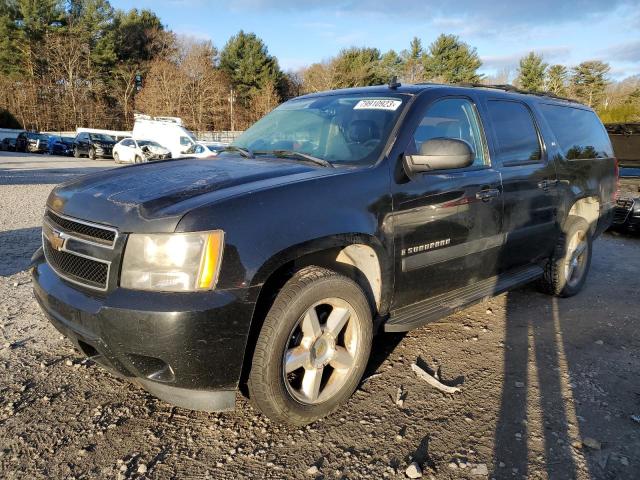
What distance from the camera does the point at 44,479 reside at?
2236 millimetres

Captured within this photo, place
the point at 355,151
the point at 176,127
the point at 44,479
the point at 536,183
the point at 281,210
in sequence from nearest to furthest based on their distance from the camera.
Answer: the point at 44,479, the point at 281,210, the point at 355,151, the point at 536,183, the point at 176,127

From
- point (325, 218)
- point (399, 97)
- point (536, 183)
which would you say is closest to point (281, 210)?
point (325, 218)

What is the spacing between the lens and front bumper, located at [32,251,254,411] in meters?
2.16

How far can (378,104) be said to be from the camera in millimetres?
3398

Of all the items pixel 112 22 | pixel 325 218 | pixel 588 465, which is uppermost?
pixel 112 22

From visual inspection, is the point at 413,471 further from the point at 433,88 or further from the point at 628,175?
the point at 628,175

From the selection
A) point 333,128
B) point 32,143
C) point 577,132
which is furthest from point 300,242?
point 32,143

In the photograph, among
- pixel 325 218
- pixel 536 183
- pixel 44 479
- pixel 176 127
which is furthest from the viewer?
pixel 176 127

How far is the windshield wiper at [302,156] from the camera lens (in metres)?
3.03

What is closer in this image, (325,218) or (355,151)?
(325,218)

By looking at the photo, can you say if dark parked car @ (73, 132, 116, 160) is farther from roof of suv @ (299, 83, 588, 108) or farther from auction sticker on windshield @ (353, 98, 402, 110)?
auction sticker on windshield @ (353, 98, 402, 110)

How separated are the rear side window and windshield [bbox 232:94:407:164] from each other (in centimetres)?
201

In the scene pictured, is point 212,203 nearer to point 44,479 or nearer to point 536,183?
point 44,479

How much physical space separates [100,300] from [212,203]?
0.70m
